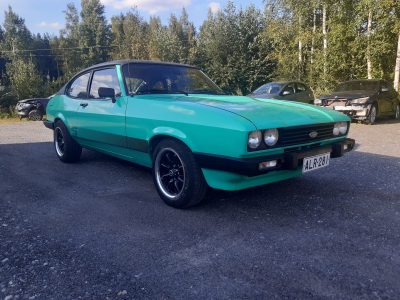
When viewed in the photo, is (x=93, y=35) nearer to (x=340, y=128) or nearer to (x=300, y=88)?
(x=300, y=88)

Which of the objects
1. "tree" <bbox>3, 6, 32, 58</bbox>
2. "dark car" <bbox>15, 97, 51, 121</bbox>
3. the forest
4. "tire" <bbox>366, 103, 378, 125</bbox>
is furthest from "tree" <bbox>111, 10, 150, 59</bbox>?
"tire" <bbox>366, 103, 378, 125</bbox>

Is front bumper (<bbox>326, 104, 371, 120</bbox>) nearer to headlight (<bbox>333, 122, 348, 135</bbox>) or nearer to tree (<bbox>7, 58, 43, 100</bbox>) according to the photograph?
headlight (<bbox>333, 122, 348, 135</bbox>)

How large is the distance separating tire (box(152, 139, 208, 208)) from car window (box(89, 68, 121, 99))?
114 centimetres

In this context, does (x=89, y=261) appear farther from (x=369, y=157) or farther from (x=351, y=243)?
(x=369, y=157)

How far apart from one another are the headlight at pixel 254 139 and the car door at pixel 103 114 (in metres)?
1.79

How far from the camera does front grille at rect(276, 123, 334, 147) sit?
307 cm

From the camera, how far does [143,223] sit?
320cm

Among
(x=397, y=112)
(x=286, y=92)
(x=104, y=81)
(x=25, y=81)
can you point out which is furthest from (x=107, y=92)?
(x=25, y=81)

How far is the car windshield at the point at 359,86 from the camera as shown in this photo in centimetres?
1161

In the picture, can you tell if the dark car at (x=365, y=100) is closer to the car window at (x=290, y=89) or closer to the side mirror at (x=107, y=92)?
the car window at (x=290, y=89)

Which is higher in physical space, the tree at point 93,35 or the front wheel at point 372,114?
the tree at point 93,35

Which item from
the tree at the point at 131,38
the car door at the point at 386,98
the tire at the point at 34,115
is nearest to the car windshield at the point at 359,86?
the car door at the point at 386,98

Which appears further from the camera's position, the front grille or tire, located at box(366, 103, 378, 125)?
tire, located at box(366, 103, 378, 125)

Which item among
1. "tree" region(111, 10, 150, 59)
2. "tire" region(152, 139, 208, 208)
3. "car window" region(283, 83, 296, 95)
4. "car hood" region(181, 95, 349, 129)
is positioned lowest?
"tire" region(152, 139, 208, 208)
